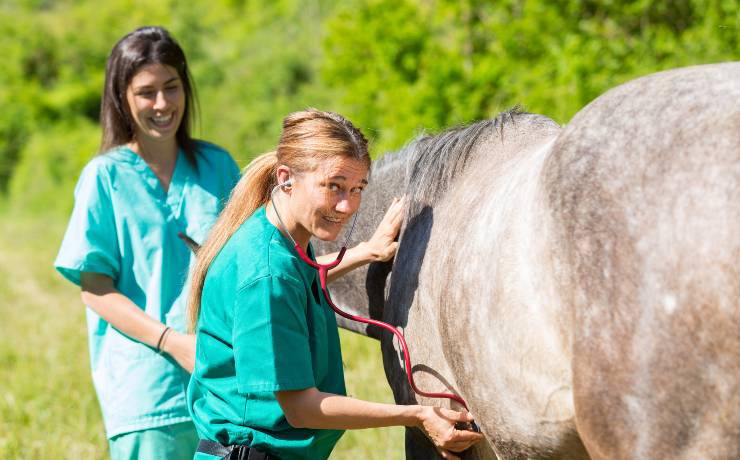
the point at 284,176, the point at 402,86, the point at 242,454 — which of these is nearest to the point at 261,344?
the point at 242,454

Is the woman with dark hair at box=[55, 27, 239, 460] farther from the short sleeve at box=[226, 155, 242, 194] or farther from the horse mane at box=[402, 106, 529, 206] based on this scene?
the horse mane at box=[402, 106, 529, 206]

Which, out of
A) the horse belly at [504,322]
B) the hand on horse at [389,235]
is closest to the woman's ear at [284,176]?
the horse belly at [504,322]

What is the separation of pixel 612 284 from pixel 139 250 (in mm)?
1984

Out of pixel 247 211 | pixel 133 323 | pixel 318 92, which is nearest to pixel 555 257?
pixel 247 211

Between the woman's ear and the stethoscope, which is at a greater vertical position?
the woman's ear

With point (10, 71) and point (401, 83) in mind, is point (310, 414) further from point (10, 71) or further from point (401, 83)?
point (10, 71)

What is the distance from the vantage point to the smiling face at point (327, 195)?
2.29 metres

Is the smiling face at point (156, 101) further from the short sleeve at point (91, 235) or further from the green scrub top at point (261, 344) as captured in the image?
the green scrub top at point (261, 344)

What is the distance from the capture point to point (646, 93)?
1.88 metres

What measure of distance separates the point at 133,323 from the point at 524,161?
1.55 meters

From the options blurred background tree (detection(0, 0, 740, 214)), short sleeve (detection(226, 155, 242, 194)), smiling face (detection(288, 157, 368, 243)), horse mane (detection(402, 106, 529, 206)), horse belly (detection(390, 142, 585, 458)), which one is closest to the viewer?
horse belly (detection(390, 142, 585, 458))

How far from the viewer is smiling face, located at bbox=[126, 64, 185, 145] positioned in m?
3.20

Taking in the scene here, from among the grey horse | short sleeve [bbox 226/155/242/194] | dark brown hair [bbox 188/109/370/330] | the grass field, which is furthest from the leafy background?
the grey horse

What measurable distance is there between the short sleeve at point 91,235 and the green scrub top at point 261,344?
2.59 feet
